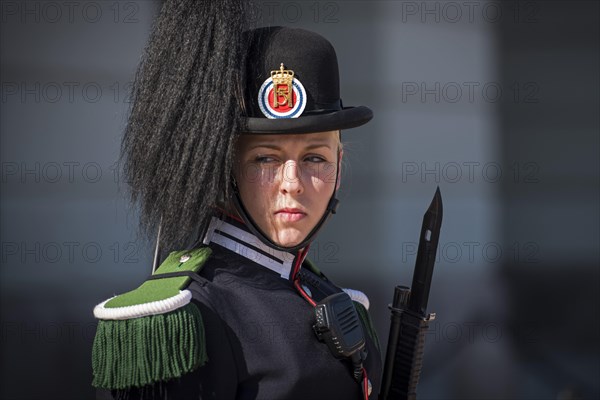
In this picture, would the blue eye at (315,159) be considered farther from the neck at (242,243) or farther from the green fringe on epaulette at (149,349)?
the green fringe on epaulette at (149,349)

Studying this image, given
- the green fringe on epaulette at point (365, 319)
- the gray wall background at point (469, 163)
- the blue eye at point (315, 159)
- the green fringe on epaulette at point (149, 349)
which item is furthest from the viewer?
the gray wall background at point (469, 163)

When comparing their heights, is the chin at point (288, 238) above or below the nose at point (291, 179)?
below

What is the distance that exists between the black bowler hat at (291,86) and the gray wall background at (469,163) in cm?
177

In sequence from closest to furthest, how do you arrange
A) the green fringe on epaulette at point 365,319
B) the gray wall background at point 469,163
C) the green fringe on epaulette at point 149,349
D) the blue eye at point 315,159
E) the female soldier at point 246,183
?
the green fringe on epaulette at point 149,349 → the female soldier at point 246,183 → the blue eye at point 315,159 → the green fringe on epaulette at point 365,319 → the gray wall background at point 469,163

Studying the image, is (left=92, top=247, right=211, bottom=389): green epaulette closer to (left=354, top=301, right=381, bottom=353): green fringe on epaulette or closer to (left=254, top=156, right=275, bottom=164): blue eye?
(left=254, top=156, right=275, bottom=164): blue eye

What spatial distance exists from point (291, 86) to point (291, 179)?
6.7 inches

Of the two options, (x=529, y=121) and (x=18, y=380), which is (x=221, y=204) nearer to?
(x=18, y=380)

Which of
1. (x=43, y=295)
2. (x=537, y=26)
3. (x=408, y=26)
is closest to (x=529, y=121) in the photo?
(x=537, y=26)

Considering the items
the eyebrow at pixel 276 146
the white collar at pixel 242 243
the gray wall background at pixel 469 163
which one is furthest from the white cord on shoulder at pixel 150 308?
the gray wall background at pixel 469 163

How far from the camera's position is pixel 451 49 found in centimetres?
355

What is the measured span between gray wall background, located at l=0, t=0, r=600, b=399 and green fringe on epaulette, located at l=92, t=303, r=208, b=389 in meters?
1.90

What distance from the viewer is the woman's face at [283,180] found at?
159 centimetres

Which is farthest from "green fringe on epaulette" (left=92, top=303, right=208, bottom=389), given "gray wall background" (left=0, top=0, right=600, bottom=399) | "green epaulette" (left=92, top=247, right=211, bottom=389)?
"gray wall background" (left=0, top=0, right=600, bottom=399)

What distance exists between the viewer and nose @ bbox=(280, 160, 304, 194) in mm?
1582
